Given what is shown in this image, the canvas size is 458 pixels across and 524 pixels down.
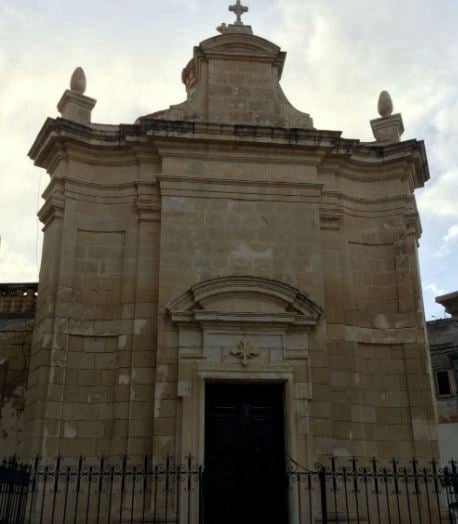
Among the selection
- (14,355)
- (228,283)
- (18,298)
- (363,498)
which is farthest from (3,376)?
(363,498)

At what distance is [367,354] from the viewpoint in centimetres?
1101

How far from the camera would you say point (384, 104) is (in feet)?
43.0

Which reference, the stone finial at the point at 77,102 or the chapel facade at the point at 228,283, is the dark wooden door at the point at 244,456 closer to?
the chapel facade at the point at 228,283

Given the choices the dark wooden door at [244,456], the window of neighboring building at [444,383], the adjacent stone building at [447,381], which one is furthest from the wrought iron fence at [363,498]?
the window of neighboring building at [444,383]

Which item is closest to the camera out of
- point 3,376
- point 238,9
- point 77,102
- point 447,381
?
point 3,376

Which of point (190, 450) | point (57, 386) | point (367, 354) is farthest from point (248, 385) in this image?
point (57, 386)

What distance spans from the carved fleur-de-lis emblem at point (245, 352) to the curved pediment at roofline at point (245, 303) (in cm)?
39

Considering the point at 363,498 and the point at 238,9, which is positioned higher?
the point at 238,9

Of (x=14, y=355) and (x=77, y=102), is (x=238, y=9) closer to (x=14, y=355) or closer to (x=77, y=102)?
(x=77, y=102)

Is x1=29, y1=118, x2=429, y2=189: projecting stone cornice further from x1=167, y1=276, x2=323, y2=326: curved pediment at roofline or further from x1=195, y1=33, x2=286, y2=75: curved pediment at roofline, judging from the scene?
x1=167, y1=276, x2=323, y2=326: curved pediment at roofline

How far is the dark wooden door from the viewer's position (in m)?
9.31

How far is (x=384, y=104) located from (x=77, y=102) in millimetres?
6195

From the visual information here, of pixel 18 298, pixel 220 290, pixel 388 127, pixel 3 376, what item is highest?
pixel 388 127

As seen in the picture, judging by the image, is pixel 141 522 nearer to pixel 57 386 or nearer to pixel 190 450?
pixel 190 450
